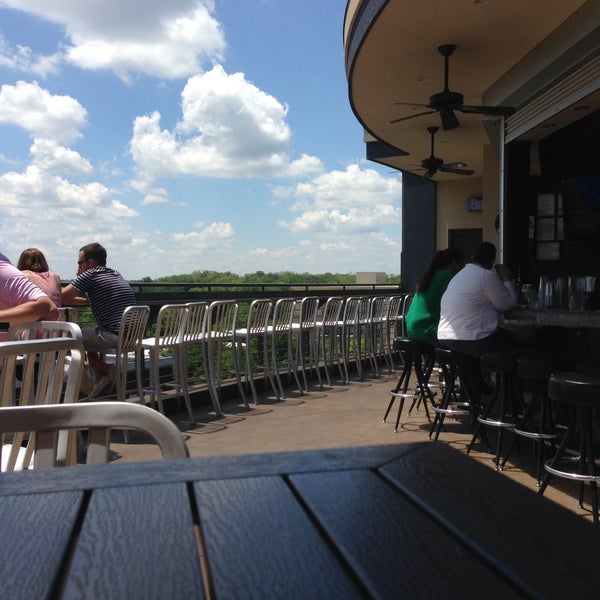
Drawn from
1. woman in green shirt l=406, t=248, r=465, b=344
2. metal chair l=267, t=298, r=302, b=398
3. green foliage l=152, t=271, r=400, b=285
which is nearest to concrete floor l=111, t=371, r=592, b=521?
metal chair l=267, t=298, r=302, b=398

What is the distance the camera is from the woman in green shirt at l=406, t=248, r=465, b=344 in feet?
16.1

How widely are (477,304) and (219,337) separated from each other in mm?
2366

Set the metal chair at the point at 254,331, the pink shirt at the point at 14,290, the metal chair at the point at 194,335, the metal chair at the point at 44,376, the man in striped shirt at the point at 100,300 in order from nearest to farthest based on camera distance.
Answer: the metal chair at the point at 44,376
the pink shirt at the point at 14,290
the man in striped shirt at the point at 100,300
the metal chair at the point at 194,335
the metal chair at the point at 254,331

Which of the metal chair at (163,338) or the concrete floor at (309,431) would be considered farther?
the metal chair at (163,338)

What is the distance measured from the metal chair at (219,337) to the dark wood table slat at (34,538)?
460 centimetres

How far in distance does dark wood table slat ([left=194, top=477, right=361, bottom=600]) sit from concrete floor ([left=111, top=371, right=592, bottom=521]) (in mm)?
2725

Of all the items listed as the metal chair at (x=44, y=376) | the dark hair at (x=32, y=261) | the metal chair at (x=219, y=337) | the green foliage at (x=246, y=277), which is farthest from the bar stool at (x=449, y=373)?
the green foliage at (x=246, y=277)

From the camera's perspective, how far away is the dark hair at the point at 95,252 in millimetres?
4977

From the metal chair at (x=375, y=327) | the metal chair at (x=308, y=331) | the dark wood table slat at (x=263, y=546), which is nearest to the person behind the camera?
the dark wood table slat at (x=263, y=546)

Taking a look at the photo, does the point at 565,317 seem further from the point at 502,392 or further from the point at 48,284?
the point at 48,284

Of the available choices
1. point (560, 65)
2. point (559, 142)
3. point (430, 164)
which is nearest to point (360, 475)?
point (560, 65)

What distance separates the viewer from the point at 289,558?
0.66 m

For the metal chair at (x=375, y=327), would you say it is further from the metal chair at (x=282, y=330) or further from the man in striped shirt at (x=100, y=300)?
the man in striped shirt at (x=100, y=300)

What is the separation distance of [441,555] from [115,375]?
14.1 feet
